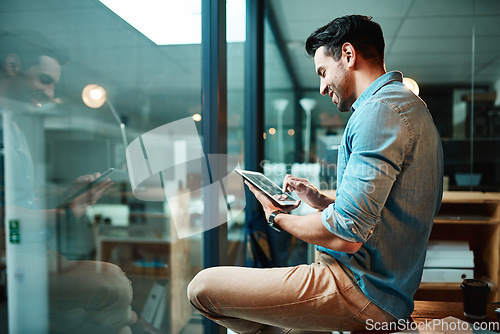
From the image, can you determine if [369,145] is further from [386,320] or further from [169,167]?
[169,167]

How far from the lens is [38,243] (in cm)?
136

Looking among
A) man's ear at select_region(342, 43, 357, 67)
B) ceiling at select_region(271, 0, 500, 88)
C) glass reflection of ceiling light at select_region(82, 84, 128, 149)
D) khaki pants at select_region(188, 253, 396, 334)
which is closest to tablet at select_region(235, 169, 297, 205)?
khaki pants at select_region(188, 253, 396, 334)

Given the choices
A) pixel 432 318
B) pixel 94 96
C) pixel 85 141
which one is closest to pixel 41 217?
pixel 85 141

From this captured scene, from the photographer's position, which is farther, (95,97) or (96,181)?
(95,97)

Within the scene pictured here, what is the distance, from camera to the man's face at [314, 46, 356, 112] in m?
1.26

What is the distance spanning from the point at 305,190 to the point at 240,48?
177 cm

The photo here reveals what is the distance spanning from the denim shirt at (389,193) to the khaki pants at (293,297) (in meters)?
0.04

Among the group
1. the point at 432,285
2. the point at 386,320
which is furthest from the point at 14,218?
the point at 432,285

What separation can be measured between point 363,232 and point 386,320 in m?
0.31

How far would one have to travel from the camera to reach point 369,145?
1.02 metres

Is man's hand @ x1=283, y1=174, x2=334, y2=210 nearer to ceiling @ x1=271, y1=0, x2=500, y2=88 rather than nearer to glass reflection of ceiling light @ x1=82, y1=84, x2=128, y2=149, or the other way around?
glass reflection of ceiling light @ x1=82, y1=84, x2=128, y2=149

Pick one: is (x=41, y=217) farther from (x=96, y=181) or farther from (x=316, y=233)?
(x=316, y=233)

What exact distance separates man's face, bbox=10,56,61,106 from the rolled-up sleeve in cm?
93

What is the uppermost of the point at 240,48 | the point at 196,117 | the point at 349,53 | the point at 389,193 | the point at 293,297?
the point at 240,48
